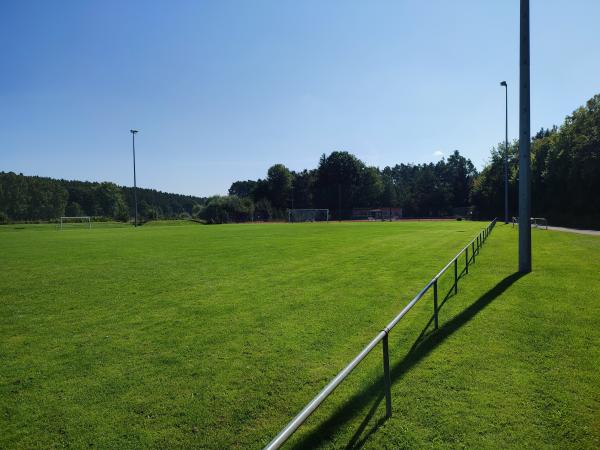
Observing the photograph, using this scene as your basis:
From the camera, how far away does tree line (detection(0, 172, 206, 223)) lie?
86.1 meters

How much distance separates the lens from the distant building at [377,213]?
79706 mm

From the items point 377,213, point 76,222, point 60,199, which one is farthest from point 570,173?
point 60,199

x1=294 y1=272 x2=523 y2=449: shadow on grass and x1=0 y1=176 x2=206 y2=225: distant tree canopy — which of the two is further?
x1=0 y1=176 x2=206 y2=225: distant tree canopy

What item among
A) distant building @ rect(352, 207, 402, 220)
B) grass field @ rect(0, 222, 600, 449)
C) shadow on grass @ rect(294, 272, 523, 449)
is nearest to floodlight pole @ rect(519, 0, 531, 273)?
grass field @ rect(0, 222, 600, 449)

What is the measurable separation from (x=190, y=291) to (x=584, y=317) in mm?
7954

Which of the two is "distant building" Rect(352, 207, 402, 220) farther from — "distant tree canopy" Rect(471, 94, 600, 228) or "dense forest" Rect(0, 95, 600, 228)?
"distant tree canopy" Rect(471, 94, 600, 228)

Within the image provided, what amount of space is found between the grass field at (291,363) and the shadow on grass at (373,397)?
2cm

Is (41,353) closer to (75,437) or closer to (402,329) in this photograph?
(75,437)

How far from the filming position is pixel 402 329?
243 inches

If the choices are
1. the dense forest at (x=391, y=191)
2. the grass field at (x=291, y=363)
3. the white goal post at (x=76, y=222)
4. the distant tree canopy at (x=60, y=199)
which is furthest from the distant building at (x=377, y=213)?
the grass field at (x=291, y=363)

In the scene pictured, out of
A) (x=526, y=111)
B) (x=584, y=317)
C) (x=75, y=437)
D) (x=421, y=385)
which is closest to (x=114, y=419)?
(x=75, y=437)

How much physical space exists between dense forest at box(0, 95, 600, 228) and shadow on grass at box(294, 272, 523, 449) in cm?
4010

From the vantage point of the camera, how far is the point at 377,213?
8056 centimetres

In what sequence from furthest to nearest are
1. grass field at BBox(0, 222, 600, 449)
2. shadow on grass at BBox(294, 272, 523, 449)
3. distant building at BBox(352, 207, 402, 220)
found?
1. distant building at BBox(352, 207, 402, 220)
2. grass field at BBox(0, 222, 600, 449)
3. shadow on grass at BBox(294, 272, 523, 449)
